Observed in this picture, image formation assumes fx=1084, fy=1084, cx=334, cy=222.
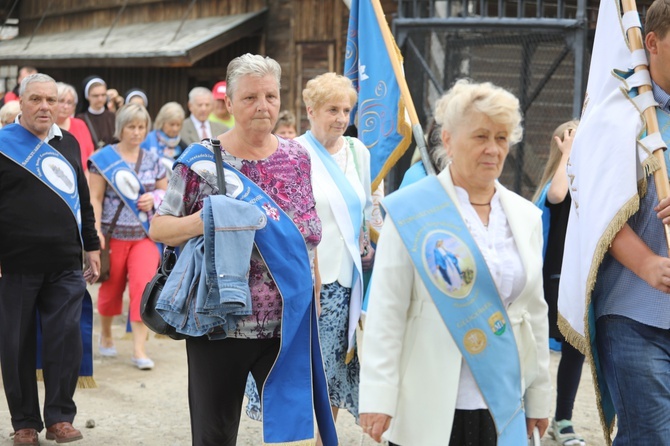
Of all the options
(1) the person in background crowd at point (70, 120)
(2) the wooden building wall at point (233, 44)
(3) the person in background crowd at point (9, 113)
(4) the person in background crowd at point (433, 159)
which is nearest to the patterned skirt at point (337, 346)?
(4) the person in background crowd at point (433, 159)

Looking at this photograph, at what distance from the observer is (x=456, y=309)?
132 inches

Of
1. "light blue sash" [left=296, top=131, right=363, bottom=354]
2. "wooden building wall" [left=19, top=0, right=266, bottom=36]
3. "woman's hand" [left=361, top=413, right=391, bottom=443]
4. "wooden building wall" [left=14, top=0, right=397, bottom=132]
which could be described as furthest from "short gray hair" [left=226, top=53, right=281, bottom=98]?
"wooden building wall" [left=19, top=0, right=266, bottom=36]

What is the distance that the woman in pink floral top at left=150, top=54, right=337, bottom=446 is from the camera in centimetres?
423

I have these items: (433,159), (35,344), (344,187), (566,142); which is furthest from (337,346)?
(35,344)

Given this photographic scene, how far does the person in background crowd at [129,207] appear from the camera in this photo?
8.13 metres

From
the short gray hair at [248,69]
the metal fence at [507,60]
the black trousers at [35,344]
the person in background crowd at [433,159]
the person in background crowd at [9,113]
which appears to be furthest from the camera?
the metal fence at [507,60]

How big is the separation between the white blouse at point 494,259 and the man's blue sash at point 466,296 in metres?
0.04

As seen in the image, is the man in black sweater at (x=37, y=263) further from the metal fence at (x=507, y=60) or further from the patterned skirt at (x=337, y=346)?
the metal fence at (x=507, y=60)

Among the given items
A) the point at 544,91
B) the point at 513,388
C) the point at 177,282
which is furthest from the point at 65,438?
the point at 544,91

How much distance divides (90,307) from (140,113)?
6.96 ft

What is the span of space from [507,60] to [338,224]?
5.77 m

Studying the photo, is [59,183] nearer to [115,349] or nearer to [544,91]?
[115,349]

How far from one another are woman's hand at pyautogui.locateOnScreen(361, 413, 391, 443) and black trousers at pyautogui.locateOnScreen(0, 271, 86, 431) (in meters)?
3.11

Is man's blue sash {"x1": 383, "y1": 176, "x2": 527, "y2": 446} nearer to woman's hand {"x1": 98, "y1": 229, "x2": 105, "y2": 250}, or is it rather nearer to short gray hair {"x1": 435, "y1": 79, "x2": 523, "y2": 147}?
short gray hair {"x1": 435, "y1": 79, "x2": 523, "y2": 147}
